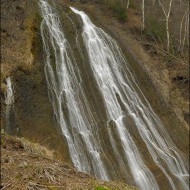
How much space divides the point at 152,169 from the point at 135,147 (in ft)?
4.20

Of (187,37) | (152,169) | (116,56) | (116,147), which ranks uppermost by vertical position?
(187,37)

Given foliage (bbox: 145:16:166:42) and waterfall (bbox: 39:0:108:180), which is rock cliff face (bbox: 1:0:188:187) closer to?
waterfall (bbox: 39:0:108:180)

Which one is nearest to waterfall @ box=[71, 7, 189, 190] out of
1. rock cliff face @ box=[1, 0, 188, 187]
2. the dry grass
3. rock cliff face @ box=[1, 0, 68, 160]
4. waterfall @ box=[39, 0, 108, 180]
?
rock cliff face @ box=[1, 0, 188, 187]

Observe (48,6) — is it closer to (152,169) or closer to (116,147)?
(116,147)

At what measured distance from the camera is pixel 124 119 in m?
17.3

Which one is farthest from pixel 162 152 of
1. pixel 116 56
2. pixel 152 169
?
pixel 116 56

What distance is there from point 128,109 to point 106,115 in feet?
5.23

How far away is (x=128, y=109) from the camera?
59.3 feet

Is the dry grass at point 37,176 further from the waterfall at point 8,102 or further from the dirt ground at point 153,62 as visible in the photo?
the dirt ground at point 153,62

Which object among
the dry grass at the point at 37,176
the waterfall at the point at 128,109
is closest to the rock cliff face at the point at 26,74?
the waterfall at the point at 128,109

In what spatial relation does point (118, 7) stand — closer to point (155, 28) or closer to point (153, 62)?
point (155, 28)

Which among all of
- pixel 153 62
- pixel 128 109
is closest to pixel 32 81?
pixel 128 109

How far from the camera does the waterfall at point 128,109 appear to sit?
15936mm

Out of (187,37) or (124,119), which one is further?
(187,37)
